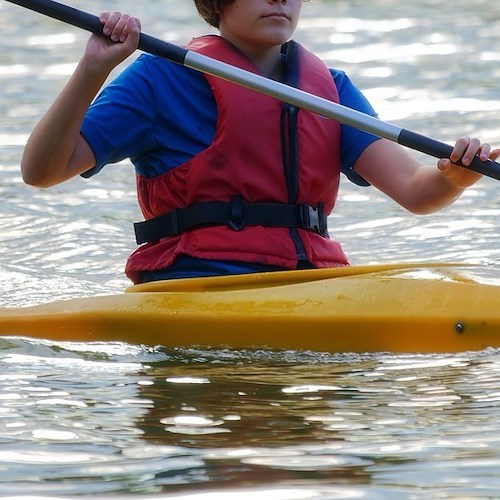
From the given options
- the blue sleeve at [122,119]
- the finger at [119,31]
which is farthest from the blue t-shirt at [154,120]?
the finger at [119,31]

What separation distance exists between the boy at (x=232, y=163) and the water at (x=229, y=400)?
0.28 meters

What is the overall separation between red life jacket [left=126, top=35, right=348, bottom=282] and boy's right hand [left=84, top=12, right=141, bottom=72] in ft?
1.10

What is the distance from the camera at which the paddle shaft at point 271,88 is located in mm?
3014

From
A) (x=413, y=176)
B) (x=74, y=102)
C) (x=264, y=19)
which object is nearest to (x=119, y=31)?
(x=74, y=102)

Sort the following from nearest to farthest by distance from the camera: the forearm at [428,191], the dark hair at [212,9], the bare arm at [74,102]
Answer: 1. the bare arm at [74,102]
2. the forearm at [428,191]
3. the dark hair at [212,9]

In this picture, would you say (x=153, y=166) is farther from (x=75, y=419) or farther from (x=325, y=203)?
(x=75, y=419)

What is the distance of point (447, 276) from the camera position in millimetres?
3107

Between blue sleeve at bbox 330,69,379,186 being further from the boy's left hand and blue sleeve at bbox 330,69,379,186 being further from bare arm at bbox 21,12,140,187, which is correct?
→ bare arm at bbox 21,12,140,187

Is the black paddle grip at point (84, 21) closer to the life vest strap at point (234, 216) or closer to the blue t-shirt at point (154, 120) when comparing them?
the blue t-shirt at point (154, 120)

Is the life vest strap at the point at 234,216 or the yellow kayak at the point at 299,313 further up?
the life vest strap at the point at 234,216

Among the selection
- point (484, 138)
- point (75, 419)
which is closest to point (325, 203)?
point (75, 419)

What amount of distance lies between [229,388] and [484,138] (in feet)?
10.8

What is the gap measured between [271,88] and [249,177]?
22 cm

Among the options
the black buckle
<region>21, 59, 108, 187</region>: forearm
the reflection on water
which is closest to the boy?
the black buckle
